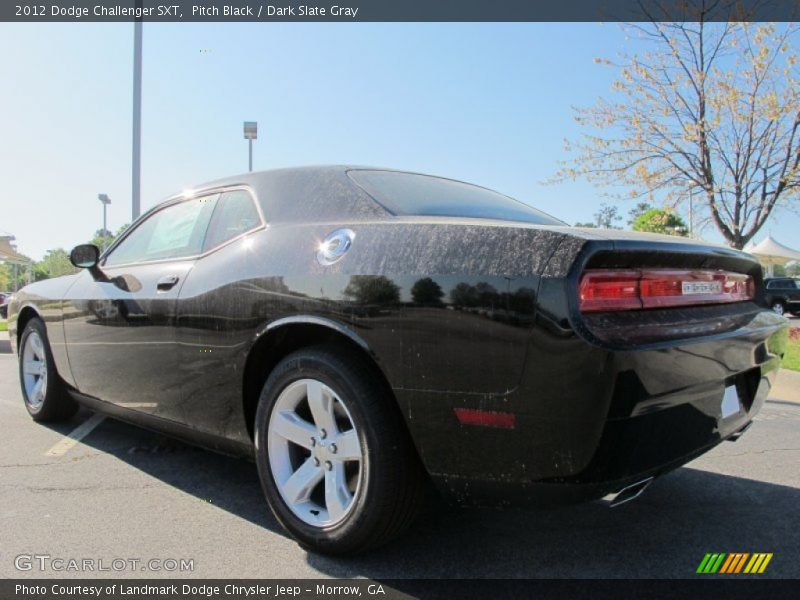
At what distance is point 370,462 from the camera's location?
6.36 feet

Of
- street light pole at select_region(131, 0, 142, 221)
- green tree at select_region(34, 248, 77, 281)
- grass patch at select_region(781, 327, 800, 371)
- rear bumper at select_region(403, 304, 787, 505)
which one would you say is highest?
street light pole at select_region(131, 0, 142, 221)

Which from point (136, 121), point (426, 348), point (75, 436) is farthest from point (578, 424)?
point (136, 121)

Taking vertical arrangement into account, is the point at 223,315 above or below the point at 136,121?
below

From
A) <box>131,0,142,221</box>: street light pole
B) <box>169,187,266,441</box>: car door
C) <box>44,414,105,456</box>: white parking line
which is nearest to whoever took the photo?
<box>169,187,266,441</box>: car door

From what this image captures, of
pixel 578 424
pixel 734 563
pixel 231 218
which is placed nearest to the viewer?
pixel 578 424

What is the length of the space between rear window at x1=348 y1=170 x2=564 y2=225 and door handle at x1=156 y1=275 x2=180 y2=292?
3.29ft

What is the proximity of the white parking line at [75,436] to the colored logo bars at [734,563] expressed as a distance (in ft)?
11.3

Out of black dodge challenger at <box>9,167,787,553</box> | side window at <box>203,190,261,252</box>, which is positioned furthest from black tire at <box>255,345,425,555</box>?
side window at <box>203,190,261,252</box>

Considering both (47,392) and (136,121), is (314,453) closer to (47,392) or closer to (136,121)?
(47,392)

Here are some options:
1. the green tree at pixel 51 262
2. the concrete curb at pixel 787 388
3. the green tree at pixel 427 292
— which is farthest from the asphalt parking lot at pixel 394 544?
the green tree at pixel 51 262

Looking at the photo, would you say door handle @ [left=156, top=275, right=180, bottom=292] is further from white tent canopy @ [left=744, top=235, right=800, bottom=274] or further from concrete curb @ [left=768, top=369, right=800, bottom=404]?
white tent canopy @ [left=744, top=235, right=800, bottom=274]

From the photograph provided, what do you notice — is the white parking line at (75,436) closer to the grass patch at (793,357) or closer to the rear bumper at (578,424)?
the rear bumper at (578,424)

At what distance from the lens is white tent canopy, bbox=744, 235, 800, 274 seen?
38.5 metres

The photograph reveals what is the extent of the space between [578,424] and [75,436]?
3579 mm
